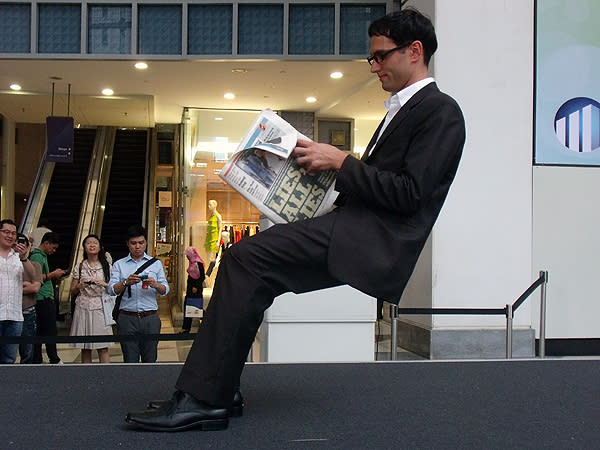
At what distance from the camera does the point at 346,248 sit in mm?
2184

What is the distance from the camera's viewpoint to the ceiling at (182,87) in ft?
36.4

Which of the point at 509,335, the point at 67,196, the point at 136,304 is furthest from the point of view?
the point at 67,196

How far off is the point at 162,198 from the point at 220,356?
18033 millimetres

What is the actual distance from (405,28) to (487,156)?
6.79m

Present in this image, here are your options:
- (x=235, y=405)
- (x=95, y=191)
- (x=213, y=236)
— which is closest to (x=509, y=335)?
(x=235, y=405)

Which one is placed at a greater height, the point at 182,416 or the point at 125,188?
the point at 125,188

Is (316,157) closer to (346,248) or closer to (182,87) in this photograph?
(346,248)

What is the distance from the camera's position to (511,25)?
8812 millimetres

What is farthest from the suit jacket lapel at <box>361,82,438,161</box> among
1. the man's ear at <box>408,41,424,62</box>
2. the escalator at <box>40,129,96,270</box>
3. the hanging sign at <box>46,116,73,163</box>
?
the escalator at <box>40,129,96,270</box>

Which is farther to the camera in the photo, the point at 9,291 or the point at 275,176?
the point at 9,291

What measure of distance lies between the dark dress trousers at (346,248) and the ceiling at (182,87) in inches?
329

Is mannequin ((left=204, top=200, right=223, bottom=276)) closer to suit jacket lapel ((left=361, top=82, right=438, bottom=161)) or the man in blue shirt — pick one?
the man in blue shirt

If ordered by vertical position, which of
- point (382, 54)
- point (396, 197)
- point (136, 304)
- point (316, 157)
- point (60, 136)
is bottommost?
point (136, 304)

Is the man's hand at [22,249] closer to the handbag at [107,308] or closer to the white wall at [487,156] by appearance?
the handbag at [107,308]
